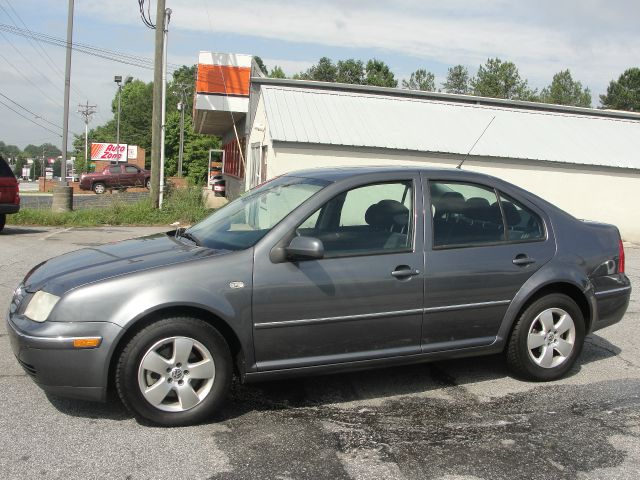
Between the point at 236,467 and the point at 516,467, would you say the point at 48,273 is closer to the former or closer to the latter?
the point at 236,467

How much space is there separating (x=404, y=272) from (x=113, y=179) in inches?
1345

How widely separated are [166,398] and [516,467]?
2.11 metres

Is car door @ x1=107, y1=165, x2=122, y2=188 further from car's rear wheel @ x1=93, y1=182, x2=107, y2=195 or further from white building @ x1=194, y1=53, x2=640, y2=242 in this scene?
white building @ x1=194, y1=53, x2=640, y2=242

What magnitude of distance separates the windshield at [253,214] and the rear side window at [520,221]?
1479 mm

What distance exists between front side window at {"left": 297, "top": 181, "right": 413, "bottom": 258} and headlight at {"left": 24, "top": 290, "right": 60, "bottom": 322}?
161cm

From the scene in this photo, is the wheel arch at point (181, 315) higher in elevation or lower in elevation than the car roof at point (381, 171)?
lower

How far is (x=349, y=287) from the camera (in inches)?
165

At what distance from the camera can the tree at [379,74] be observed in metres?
75.3

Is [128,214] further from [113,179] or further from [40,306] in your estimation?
Answer: [113,179]

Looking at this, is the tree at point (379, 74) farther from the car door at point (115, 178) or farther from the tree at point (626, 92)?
the car door at point (115, 178)

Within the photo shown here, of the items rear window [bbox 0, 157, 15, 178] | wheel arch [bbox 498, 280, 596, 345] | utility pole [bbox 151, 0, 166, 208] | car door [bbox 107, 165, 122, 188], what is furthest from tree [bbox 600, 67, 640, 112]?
wheel arch [bbox 498, 280, 596, 345]

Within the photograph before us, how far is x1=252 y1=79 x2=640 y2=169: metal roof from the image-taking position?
17.1 meters

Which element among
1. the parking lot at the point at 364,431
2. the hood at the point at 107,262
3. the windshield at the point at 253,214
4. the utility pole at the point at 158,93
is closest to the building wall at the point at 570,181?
the utility pole at the point at 158,93

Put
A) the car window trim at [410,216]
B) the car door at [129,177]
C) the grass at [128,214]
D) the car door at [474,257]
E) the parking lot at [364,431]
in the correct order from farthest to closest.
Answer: the car door at [129,177] < the grass at [128,214] < the car door at [474,257] < the car window trim at [410,216] < the parking lot at [364,431]
